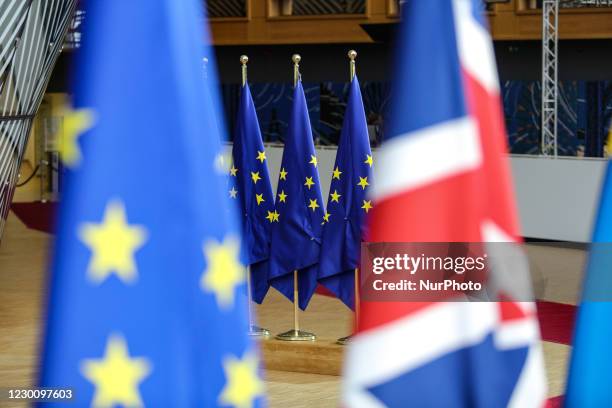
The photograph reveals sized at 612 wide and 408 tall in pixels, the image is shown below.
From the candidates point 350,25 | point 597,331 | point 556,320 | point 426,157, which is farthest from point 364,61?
point 426,157

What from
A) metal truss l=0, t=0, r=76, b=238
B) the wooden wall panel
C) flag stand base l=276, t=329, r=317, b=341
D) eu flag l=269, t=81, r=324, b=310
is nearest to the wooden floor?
flag stand base l=276, t=329, r=317, b=341

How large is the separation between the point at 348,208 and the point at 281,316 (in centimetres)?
234

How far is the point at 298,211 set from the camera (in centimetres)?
874

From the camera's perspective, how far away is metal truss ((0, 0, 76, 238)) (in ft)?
25.0

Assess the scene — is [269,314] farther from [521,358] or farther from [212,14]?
[212,14]

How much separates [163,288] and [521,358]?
26.9 inches

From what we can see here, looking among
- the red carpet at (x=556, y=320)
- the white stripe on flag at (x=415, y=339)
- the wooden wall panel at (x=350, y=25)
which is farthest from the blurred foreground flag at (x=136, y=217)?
the wooden wall panel at (x=350, y=25)

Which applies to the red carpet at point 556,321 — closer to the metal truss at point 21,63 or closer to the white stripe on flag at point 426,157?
the metal truss at point 21,63

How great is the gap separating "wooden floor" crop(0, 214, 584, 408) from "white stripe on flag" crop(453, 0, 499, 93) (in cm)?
215

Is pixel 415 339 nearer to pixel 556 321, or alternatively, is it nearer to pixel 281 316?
pixel 556 321

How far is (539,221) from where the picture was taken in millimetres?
15023

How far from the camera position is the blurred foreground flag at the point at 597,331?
236 cm

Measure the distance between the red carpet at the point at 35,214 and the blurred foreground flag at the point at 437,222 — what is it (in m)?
16.3

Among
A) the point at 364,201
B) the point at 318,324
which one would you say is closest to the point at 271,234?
the point at 364,201
